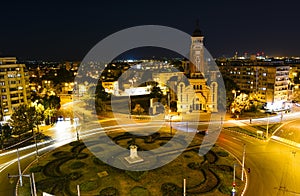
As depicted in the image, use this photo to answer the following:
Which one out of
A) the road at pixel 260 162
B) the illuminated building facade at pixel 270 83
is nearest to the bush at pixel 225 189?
the road at pixel 260 162

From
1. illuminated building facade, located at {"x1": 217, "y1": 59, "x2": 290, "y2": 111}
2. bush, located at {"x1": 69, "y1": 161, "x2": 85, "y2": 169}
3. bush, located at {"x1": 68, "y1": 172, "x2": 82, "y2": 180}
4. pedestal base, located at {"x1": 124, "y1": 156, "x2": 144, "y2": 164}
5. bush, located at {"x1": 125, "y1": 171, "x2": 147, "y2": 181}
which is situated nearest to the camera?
bush, located at {"x1": 125, "y1": 171, "x2": 147, "y2": 181}

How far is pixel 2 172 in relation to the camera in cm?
4050

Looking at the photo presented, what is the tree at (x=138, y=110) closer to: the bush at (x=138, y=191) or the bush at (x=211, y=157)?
the bush at (x=211, y=157)

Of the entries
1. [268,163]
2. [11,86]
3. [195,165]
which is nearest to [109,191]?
[195,165]

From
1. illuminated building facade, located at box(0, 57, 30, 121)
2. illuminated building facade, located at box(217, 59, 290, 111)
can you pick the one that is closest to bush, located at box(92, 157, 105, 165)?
illuminated building facade, located at box(0, 57, 30, 121)

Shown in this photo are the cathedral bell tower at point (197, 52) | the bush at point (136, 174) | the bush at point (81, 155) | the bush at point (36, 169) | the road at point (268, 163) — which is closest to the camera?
the road at point (268, 163)

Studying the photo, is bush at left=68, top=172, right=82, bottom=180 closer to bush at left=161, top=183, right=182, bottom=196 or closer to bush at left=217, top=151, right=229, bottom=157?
bush at left=161, top=183, right=182, bottom=196

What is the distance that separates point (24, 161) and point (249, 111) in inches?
2495

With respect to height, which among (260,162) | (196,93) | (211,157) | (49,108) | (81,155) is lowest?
(260,162)

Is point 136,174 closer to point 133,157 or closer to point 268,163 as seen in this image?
point 133,157

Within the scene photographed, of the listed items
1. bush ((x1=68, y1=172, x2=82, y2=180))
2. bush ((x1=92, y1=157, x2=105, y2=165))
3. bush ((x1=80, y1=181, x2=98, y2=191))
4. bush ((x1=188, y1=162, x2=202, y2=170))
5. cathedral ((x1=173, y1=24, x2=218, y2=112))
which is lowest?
bush ((x1=80, y1=181, x2=98, y2=191))

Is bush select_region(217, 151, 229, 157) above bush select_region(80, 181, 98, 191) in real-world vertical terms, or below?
above

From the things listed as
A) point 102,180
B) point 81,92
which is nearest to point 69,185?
point 102,180

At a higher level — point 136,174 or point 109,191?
point 136,174
